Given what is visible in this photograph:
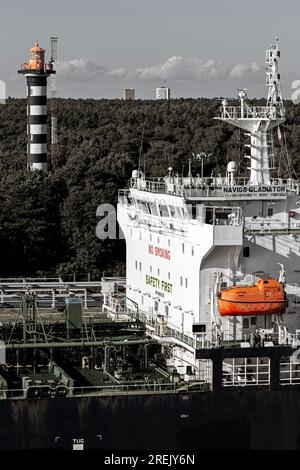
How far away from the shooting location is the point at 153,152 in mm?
71875

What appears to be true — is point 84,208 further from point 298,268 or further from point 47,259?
point 298,268

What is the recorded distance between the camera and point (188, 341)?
3044 cm

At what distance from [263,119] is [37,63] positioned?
114ft

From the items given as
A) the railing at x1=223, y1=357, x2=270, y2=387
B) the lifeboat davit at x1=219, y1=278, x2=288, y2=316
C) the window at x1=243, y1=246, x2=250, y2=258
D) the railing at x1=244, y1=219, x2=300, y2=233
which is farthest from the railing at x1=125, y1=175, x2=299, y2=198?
the railing at x1=223, y1=357, x2=270, y2=387

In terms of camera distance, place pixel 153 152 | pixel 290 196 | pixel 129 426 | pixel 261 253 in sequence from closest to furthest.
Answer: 1. pixel 129 426
2. pixel 261 253
3. pixel 290 196
4. pixel 153 152

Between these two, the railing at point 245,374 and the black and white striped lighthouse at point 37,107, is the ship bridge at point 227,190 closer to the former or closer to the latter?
the railing at point 245,374

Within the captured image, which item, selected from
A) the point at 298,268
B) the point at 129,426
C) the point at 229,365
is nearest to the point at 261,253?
the point at 298,268

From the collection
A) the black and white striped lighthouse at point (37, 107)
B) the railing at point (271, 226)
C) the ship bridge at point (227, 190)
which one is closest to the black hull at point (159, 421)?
the railing at point (271, 226)

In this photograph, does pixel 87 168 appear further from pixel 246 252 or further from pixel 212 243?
pixel 212 243

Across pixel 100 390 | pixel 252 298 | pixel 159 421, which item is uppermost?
pixel 252 298

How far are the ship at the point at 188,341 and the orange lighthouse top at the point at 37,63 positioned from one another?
32.1 m

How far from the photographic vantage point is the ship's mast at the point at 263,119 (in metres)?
34.1

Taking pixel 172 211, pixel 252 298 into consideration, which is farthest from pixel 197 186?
pixel 252 298

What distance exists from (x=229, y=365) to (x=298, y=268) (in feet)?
11.1
